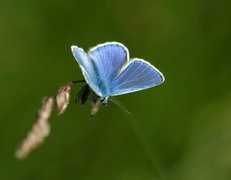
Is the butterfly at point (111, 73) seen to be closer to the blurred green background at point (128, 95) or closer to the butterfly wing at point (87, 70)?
the butterfly wing at point (87, 70)

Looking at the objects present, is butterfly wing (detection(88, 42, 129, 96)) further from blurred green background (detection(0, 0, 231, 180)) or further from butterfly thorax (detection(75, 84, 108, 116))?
blurred green background (detection(0, 0, 231, 180))

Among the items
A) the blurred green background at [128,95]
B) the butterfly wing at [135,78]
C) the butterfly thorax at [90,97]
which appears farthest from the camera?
the blurred green background at [128,95]

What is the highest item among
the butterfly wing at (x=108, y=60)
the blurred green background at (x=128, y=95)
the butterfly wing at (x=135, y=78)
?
the butterfly wing at (x=108, y=60)

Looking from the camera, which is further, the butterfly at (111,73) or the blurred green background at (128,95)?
the blurred green background at (128,95)

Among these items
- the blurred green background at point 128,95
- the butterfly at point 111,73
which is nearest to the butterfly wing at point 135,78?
the butterfly at point 111,73

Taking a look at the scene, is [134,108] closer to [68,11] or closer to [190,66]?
[190,66]
